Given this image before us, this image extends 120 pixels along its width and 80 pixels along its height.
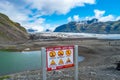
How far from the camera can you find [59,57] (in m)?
13.2

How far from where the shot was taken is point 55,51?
42.3ft

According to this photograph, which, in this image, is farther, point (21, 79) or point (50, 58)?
point (21, 79)

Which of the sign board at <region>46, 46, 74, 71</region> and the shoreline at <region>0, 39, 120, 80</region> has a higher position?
the sign board at <region>46, 46, 74, 71</region>

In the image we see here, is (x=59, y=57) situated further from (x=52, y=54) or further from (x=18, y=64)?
(x=18, y=64)

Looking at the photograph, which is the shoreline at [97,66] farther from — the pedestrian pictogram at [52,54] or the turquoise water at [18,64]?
the turquoise water at [18,64]

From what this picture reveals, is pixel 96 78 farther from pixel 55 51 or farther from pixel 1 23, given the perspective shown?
pixel 1 23

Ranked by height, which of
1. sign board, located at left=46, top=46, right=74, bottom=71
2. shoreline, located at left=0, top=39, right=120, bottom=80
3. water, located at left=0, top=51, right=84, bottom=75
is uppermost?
sign board, located at left=46, top=46, right=74, bottom=71

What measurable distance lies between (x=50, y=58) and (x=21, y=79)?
7.93 metres

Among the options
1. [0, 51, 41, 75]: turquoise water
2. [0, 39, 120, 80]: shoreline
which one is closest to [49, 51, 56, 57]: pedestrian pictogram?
[0, 39, 120, 80]: shoreline

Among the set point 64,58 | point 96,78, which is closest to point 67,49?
point 64,58

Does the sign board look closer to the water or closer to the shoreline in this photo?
the shoreline

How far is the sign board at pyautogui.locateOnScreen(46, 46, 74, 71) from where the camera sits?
12.6 m

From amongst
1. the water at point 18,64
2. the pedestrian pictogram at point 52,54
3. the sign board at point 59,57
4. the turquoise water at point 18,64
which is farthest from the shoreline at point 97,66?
the turquoise water at point 18,64

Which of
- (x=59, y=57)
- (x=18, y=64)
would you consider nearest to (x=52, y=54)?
(x=59, y=57)
